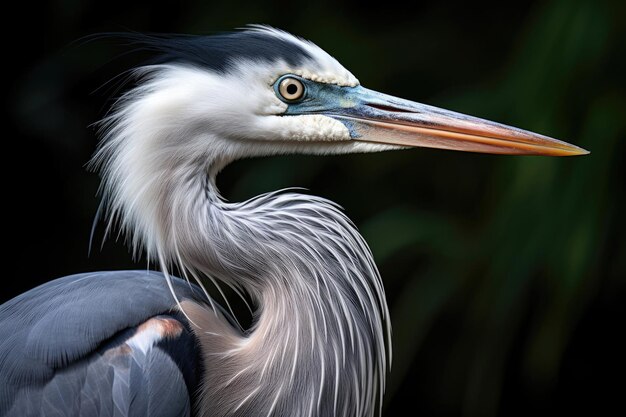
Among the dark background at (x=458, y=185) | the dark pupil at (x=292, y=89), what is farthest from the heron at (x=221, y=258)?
the dark background at (x=458, y=185)

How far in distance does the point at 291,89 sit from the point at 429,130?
256 millimetres

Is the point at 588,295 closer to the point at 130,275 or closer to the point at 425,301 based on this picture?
the point at 425,301

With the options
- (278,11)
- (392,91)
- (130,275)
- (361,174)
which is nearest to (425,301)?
(361,174)

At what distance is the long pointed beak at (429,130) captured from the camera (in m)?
1.48

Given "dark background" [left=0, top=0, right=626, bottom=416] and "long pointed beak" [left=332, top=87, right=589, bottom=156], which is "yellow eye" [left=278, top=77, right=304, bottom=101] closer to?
"long pointed beak" [left=332, top=87, right=589, bottom=156]

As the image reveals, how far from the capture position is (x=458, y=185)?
2605 millimetres

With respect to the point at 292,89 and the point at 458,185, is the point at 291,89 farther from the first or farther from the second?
the point at 458,185

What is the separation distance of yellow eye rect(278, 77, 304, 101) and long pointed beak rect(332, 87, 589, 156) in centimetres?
8

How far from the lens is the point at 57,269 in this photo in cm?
281

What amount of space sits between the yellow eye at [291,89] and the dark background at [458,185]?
962mm

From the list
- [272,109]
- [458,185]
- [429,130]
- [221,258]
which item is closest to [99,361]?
[221,258]

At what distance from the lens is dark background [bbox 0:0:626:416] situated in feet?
7.27

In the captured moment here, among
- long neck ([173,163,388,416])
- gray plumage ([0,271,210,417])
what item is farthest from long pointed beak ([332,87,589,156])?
gray plumage ([0,271,210,417])

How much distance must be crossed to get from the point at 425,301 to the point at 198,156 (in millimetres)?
1245
